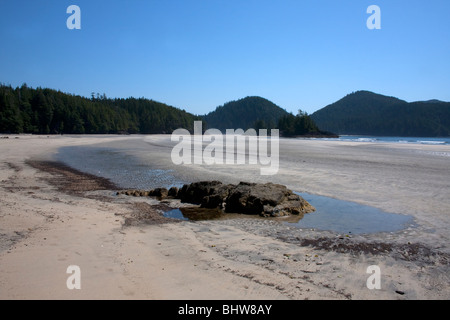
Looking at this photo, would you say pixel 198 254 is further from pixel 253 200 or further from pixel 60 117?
pixel 60 117

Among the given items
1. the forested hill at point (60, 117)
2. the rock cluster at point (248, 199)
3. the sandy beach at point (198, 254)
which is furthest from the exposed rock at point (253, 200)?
the forested hill at point (60, 117)

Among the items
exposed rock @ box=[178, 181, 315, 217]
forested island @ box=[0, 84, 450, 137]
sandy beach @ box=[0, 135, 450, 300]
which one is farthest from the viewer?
forested island @ box=[0, 84, 450, 137]

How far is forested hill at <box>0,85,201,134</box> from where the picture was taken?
81312 millimetres

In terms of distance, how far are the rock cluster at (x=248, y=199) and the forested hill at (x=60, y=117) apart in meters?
88.9

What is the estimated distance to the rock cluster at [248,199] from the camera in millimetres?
9047

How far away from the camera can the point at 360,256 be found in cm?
574

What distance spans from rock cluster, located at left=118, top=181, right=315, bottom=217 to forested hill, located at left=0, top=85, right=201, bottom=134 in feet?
292

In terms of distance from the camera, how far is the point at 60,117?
102 meters

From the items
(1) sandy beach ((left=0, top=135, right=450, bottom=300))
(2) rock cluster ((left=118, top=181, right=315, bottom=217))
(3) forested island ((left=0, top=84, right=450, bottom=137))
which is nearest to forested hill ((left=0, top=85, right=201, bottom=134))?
(3) forested island ((left=0, top=84, right=450, bottom=137))

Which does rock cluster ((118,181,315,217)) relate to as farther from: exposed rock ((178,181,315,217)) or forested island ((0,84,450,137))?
forested island ((0,84,450,137))

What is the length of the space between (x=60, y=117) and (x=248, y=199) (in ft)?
366

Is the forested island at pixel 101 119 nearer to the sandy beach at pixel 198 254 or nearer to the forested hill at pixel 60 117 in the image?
the forested hill at pixel 60 117

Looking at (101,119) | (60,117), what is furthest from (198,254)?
(101,119)
